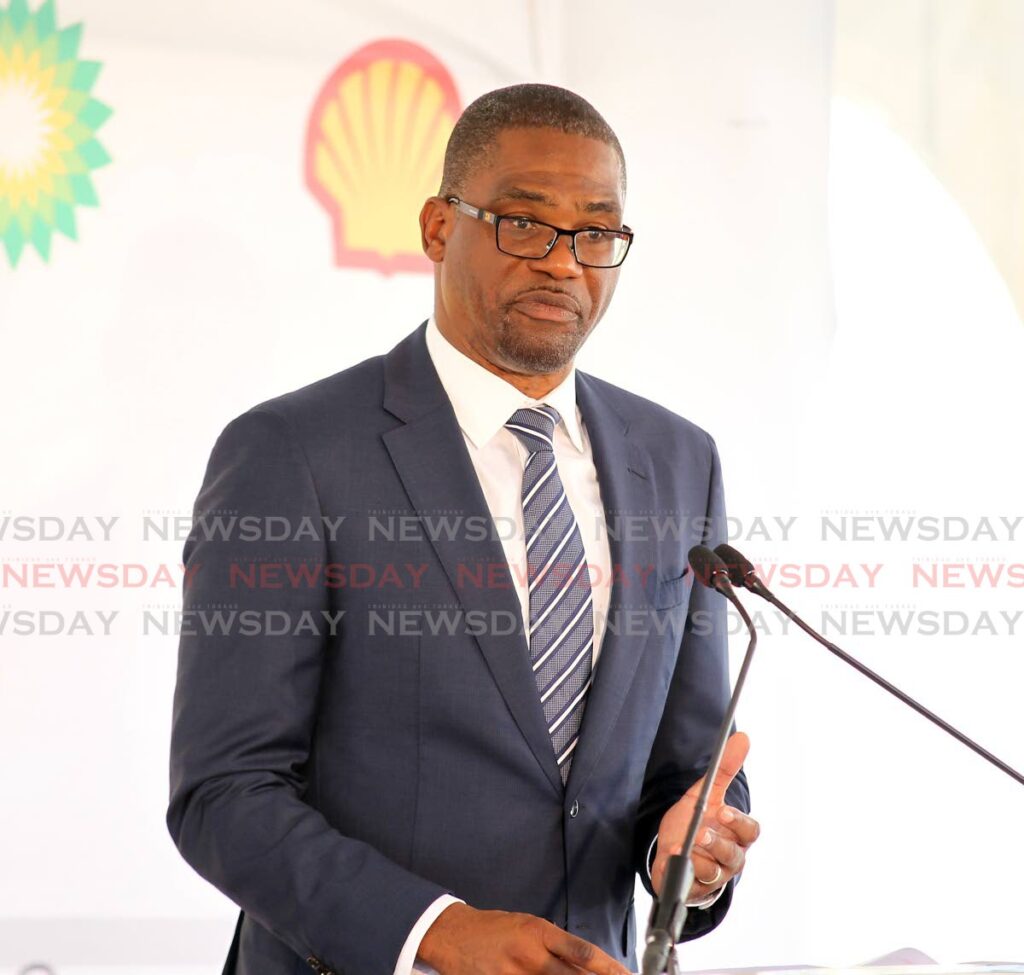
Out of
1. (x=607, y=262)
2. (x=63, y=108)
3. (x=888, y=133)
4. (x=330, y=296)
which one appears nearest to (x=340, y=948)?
(x=607, y=262)

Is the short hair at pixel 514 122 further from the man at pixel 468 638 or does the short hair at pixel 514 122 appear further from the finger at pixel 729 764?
the finger at pixel 729 764

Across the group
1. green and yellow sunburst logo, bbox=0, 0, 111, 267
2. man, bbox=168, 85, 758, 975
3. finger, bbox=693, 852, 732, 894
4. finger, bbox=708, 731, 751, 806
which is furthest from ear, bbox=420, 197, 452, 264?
green and yellow sunburst logo, bbox=0, 0, 111, 267

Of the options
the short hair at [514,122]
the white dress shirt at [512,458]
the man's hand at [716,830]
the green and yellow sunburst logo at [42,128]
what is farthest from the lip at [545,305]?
the green and yellow sunburst logo at [42,128]

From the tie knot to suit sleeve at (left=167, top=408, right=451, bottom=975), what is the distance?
33 cm

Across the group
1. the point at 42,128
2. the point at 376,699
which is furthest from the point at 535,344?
the point at 42,128

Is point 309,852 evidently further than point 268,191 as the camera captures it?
No

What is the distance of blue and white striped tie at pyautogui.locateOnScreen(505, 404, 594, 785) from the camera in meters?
1.68

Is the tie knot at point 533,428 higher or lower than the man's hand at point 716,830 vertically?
higher

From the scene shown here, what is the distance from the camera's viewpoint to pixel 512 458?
5.90 feet

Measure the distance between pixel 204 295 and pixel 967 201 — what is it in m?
1.90

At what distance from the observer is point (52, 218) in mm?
2762

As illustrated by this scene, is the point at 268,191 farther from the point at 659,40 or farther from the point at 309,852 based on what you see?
the point at 309,852

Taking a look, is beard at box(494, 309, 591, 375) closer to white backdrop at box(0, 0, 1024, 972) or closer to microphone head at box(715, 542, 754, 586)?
microphone head at box(715, 542, 754, 586)

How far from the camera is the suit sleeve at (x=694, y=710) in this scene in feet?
6.04
